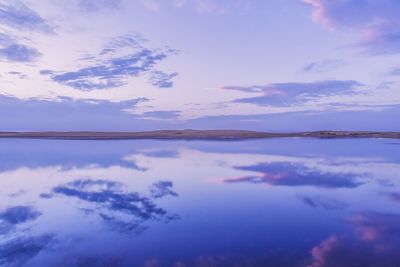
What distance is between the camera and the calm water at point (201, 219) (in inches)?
244

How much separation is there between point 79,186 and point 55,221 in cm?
470

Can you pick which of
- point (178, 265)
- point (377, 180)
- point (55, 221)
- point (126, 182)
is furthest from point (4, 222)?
point (377, 180)

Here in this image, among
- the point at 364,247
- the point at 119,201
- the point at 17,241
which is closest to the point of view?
the point at 364,247

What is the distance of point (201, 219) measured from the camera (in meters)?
8.45

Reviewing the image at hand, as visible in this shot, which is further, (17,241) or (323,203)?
(323,203)

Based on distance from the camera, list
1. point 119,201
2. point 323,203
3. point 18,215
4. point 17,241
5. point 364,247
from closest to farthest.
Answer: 1. point 364,247
2. point 17,241
3. point 18,215
4. point 323,203
5. point 119,201

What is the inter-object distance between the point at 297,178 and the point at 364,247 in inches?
318

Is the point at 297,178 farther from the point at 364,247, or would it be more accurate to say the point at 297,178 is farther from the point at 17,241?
the point at 17,241

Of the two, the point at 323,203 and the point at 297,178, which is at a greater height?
the point at 297,178

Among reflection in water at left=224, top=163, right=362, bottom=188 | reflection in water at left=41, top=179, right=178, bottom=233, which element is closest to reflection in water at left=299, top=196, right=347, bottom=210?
reflection in water at left=224, top=163, right=362, bottom=188

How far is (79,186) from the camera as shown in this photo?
43.2 ft

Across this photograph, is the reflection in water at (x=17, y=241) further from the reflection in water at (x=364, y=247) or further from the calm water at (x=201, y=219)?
the reflection in water at (x=364, y=247)

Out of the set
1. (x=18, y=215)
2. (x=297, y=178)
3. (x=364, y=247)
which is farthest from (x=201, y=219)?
(x=297, y=178)

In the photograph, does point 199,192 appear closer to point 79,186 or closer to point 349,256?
point 79,186
